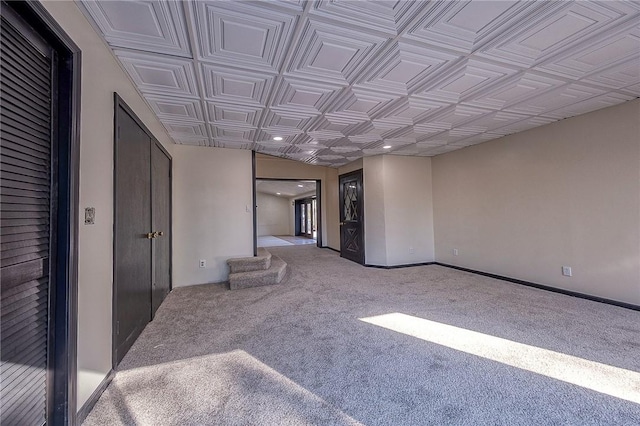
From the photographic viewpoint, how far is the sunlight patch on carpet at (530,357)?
167 centimetres

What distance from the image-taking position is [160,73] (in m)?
2.18

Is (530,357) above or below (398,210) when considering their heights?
below

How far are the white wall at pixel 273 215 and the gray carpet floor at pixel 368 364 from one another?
34.8ft

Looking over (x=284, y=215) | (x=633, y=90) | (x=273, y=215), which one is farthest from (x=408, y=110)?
(x=284, y=215)

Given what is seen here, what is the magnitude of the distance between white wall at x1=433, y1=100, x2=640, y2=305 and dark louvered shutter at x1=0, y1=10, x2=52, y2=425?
200 inches

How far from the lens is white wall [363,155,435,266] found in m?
5.34

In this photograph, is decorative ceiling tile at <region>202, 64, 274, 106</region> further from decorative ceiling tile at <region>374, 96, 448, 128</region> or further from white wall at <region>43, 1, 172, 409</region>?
decorative ceiling tile at <region>374, 96, 448, 128</region>

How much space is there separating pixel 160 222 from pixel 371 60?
3.04 m

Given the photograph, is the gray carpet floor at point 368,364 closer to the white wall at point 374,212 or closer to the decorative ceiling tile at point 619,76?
the white wall at point 374,212

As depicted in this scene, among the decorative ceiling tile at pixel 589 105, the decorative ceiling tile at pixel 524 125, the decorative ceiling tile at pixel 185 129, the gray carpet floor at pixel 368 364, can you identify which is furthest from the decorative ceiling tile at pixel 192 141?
the decorative ceiling tile at pixel 589 105

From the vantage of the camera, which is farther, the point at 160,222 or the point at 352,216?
the point at 352,216

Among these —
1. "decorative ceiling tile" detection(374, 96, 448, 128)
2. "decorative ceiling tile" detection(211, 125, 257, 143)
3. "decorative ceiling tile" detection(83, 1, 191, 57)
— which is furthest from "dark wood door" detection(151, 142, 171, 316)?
"decorative ceiling tile" detection(374, 96, 448, 128)

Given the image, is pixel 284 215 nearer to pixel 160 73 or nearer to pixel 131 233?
pixel 131 233

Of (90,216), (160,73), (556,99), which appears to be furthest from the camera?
(556,99)
